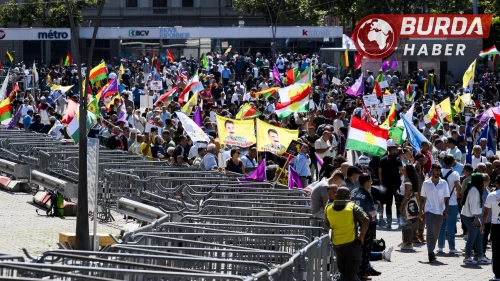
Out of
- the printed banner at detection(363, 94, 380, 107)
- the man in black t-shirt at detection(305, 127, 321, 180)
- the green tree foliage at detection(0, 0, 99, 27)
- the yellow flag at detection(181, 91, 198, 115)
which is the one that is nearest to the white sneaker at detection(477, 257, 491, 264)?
the man in black t-shirt at detection(305, 127, 321, 180)

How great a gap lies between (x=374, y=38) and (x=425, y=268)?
87.4 feet

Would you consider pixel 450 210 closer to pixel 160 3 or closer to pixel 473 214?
pixel 473 214

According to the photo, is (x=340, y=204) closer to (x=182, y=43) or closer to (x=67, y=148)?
(x=67, y=148)

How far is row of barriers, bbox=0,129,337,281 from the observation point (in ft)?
32.6

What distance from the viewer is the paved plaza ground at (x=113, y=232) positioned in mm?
15367

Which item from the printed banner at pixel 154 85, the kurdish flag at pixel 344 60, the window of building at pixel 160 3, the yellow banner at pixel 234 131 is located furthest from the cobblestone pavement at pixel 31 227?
the window of building at pixel 160 3

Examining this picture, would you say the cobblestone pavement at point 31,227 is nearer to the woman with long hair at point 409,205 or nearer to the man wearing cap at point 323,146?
the man wearing cap at point 323,146

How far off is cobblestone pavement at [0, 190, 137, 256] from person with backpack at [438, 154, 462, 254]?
5.28 m

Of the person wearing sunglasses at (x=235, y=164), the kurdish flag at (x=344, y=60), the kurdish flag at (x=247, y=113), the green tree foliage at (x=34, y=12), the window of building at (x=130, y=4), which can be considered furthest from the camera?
the window of building at (x=130, y=4)

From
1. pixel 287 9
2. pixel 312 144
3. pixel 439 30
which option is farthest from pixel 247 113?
pixel 287 9

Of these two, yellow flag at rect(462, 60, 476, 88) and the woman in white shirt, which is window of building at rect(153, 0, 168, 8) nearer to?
yellow flag at rect(462, 60, 476, 88)

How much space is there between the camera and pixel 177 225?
41.6 feet

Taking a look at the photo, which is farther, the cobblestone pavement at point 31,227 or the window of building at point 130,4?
the window of building at point 130,4

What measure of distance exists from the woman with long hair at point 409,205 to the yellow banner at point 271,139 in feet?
10.3
